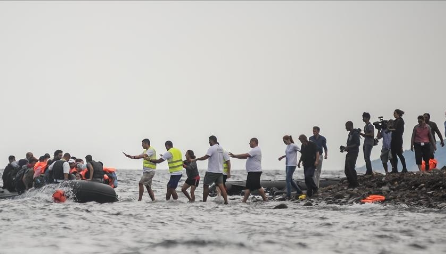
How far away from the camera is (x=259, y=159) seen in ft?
65.0

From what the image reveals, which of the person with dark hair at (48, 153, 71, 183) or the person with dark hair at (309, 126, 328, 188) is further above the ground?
the person with dark hair at (309, 126, 328, 188)

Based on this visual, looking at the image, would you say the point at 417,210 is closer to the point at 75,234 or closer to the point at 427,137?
the point at 427,137

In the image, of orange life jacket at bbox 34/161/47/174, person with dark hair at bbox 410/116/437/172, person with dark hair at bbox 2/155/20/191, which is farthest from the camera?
person with dark hair at bbox 2/155/20/191

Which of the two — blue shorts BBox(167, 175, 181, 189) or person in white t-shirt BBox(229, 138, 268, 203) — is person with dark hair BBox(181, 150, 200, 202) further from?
person in white t-shirt BBox(229, 138, 268, 203)

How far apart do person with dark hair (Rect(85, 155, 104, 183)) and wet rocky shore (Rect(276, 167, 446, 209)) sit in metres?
7.01

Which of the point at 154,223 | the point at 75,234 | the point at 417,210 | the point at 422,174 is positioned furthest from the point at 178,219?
the point at 422,174

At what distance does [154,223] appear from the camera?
13969 mm

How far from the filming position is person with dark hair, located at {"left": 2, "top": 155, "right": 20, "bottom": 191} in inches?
1046

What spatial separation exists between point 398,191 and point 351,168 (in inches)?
74.5

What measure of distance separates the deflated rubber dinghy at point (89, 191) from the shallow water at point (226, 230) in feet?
13.4

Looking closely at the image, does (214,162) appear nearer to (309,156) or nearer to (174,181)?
(174,181)

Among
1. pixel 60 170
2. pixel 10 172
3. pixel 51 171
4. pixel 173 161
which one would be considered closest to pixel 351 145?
pixel 173 161

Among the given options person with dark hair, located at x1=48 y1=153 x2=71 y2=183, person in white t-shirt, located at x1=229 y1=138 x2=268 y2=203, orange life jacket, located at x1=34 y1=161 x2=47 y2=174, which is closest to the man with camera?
person in white t-shirt, located at x1=229 y1=138 x2=268 y2=203

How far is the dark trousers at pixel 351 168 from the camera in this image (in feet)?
68.5
